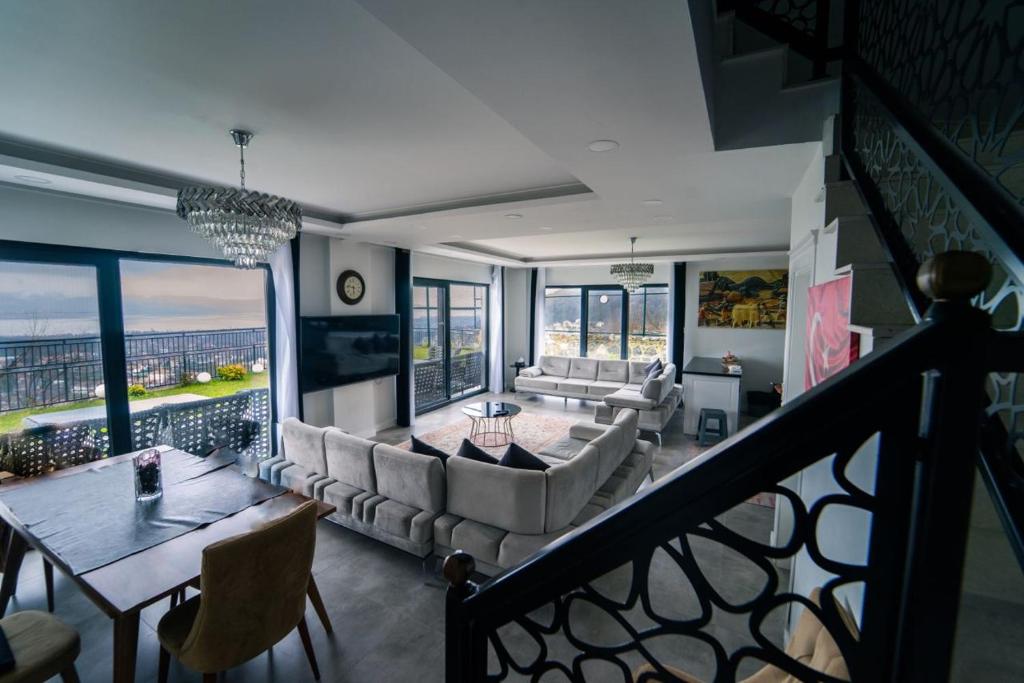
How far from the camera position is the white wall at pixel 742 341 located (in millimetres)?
6910

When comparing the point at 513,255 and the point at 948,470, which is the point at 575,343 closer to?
the point at 513,255

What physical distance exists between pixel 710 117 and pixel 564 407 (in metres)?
6.02

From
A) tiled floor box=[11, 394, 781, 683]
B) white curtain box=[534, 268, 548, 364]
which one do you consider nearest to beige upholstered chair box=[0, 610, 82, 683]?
tiled floor box=[11, 394, 781, 683]

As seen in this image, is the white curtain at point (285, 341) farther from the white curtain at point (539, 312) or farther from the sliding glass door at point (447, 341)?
the white curtain at point (539, 312)

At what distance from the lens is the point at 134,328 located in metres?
3.56

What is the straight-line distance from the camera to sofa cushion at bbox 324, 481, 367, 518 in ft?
9.61

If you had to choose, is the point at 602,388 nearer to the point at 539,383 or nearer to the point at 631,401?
the point at 539,383

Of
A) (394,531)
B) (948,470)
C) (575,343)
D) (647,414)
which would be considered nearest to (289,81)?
(948,470)

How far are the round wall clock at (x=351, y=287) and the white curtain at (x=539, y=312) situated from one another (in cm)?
405

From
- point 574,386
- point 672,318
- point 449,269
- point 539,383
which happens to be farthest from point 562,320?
point 449,269

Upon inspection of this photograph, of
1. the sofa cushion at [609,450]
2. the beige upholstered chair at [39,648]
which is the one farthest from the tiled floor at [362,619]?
the sofa cushion at [609,450]

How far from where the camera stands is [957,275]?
Answer: 420mm

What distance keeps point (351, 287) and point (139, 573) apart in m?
3.97

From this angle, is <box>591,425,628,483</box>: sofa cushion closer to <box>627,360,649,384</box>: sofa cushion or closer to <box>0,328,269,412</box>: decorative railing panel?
<box>0,328,269,412</box>: decorative railing panel
